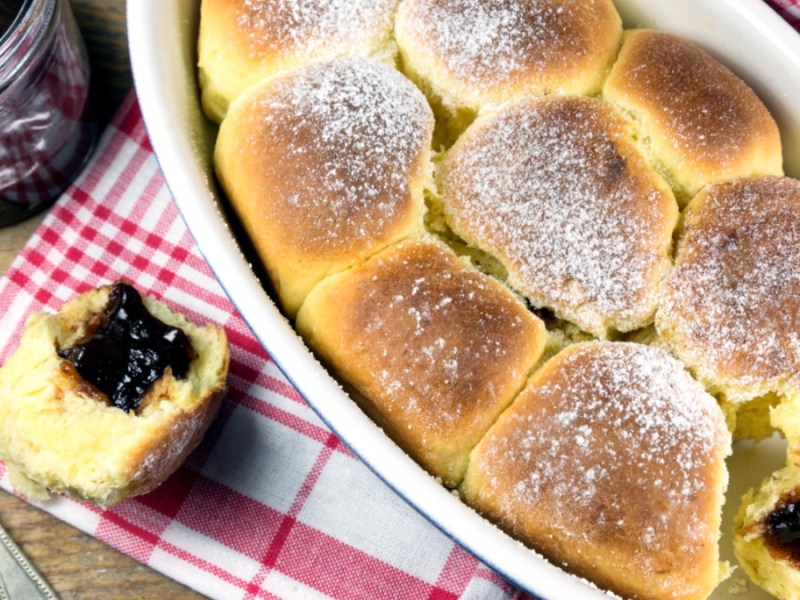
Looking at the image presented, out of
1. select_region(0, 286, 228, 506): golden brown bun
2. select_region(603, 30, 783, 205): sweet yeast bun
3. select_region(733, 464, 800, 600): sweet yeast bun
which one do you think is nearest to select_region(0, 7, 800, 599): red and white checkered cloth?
select_region(0, 286, 228, 506): golden brown bun

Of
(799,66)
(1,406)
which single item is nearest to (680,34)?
(799,66)

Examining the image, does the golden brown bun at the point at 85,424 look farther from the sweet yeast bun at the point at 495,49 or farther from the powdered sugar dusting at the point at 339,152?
the sweet yeast bun at the point at 495,49

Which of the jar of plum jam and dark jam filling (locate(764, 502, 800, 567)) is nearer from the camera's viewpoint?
dark jam filling (locate(764, 502, 800, 567))

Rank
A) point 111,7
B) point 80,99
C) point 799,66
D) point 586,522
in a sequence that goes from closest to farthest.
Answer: point 586,522 < point 799,66 < point 80,99 < point 111,7

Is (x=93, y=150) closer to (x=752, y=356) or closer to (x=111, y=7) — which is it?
(x=111, y=7)

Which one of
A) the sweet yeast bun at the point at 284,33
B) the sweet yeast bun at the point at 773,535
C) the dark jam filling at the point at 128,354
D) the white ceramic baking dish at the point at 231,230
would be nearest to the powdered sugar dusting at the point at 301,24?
the sweet yeast bun at the point at 284,33

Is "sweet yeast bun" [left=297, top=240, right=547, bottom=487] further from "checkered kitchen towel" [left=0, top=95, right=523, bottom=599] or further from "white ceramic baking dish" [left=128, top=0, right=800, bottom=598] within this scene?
"checkered kitchen towel" [left=0, top=95, right=523, bottom=599]
